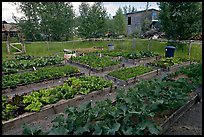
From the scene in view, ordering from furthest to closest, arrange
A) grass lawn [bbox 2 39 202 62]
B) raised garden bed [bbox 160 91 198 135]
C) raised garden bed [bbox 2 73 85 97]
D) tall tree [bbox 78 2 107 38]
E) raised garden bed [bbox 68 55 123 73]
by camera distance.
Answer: tall tree [bbox 78 2 107 38] → grass lawn [bbox 2 39 202 62] → raised garden bed [bbox 68 55 123 73] → raised garden bed [bbox 2 73 85 97] → raised garden bed [bbox 160 91 198 135]

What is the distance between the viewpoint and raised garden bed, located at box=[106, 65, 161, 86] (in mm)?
6512

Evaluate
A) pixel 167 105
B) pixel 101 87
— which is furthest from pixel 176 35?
pixel 167 105

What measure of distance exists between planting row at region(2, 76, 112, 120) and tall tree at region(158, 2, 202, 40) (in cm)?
885

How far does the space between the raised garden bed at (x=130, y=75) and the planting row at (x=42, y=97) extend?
0.89m

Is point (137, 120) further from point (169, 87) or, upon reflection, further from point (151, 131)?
point (169, 87)

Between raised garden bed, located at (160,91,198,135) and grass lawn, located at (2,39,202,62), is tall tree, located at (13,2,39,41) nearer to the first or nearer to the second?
grass lawn, located at (2,39,202,62)

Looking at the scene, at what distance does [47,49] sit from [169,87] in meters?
12.6

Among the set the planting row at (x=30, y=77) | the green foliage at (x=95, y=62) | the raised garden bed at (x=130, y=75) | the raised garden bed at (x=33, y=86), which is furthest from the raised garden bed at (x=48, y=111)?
the green foliage at (x=95, y=62)

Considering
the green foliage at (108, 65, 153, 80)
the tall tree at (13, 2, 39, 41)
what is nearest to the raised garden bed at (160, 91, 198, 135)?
the green foliage at (108, 65, 153, 80)

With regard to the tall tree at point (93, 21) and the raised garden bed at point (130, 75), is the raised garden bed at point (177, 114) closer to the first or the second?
the raised garden bed at point (130, 75)

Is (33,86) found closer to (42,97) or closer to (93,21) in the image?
(42,97)

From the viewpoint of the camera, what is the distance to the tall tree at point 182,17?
11992 mm

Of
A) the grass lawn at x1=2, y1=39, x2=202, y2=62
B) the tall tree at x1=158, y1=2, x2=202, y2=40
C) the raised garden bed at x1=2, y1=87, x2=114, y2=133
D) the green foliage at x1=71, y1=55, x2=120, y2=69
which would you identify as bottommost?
the raised garden bed at x1=2, y1=87, x2=114, y2=133

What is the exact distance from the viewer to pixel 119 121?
10.0 ft
